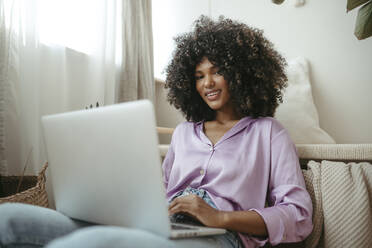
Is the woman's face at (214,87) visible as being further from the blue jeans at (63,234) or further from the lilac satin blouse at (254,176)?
the blue jeans at (63,234)

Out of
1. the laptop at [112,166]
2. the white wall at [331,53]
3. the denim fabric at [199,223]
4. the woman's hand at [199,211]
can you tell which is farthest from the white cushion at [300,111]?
the laptop at [112,166]

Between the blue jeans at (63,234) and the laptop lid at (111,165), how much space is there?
0.04 metres

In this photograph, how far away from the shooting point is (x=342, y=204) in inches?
32.4

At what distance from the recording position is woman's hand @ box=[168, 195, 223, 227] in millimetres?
674

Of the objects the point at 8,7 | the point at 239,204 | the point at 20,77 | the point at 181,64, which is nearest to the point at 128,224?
the point at 239,204

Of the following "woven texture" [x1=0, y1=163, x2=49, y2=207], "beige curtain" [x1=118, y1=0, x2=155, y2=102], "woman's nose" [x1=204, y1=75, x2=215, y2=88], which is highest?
"beige curtain" [x1=118, y1=0, x2=155, y2=102]

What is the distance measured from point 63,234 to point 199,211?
30cm

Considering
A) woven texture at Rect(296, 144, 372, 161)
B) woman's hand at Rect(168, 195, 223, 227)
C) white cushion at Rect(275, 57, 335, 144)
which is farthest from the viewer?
white cushion at Rect(275, 57, 335, 144)

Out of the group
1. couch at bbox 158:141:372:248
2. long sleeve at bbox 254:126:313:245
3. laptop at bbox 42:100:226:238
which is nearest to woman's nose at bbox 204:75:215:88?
long sleeve at bbox 254:126:313:245

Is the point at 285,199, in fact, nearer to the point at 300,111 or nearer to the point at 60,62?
the point at 300,111

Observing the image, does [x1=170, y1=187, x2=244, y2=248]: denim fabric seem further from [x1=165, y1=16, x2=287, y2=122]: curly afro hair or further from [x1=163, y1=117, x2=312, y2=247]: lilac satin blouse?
[x1=165, y1=16, x2=287, y2=122]: curly afro hair

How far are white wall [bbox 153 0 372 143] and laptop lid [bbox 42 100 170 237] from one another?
4.50 feet

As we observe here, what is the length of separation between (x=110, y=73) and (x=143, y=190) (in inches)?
51.6

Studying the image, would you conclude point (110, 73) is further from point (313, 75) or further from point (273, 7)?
point (313, 75)
